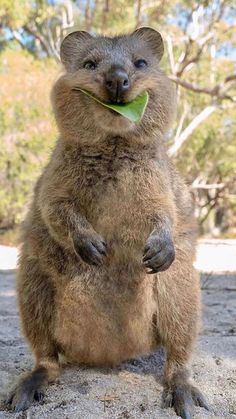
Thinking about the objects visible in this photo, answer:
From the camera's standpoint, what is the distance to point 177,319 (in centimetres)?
319

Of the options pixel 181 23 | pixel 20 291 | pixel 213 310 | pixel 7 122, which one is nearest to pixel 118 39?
pixel 20 291

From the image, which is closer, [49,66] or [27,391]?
[27,391]

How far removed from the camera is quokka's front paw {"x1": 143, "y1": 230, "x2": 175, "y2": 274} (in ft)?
9.48

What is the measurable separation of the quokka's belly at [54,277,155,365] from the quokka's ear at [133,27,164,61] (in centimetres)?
161

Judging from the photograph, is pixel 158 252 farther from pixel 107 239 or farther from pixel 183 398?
pixel 183 398

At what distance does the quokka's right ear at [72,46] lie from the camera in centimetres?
358

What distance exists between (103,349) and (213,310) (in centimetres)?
243

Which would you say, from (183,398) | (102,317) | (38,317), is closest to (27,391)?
(38,317)

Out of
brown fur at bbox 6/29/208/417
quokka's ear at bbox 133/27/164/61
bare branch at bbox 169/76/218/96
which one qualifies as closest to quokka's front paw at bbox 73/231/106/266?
brown fur at bbox 6/29/208/417

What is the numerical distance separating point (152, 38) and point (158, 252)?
1.60 metres

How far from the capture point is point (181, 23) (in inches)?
889

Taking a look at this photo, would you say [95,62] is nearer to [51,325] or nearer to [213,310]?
[51,325]

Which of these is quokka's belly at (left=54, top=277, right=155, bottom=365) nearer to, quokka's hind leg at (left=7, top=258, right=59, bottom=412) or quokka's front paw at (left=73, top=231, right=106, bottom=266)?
quokka's hind leg at (left=7, top=258, right=59, bottom=412)

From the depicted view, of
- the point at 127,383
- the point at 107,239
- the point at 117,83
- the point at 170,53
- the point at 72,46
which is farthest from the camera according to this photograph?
the point at 170,53
